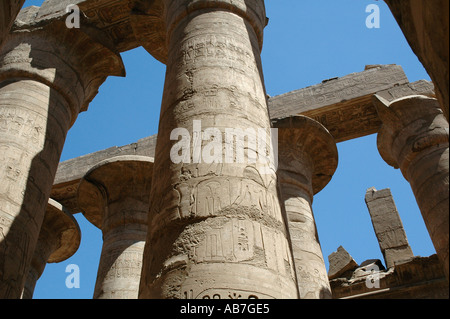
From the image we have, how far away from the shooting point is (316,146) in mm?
9258

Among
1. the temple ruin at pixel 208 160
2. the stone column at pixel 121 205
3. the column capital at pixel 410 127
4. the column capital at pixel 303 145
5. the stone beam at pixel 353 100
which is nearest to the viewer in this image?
the temple ruin at pixel 208 160

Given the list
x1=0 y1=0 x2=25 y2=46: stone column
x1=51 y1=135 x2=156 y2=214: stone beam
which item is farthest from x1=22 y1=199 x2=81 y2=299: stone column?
x1=0 y1=0 x2=25 y2=46: stone column

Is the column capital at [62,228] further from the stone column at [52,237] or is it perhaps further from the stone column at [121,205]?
the stone column at [121,205]

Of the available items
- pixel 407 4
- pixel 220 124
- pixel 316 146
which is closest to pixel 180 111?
pixel 220 124

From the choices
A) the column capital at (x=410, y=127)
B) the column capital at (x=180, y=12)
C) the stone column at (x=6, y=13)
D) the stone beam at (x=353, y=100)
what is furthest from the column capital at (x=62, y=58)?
the column capital at (x=410, y=127)

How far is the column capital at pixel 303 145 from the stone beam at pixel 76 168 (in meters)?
4.06

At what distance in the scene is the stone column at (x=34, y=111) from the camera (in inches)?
219

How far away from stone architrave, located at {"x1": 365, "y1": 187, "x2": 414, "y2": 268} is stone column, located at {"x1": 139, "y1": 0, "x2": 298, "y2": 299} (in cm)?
767

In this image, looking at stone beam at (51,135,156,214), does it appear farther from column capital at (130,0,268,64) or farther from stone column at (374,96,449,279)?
stone column at (374,96,449,279)

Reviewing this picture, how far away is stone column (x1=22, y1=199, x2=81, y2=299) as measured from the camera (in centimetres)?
1019

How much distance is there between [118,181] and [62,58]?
9.73 ft

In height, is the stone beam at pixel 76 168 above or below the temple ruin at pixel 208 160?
above

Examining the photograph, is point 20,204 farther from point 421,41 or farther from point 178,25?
point 421,41
